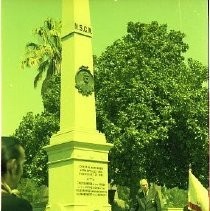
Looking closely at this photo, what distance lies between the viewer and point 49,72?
56.1ft

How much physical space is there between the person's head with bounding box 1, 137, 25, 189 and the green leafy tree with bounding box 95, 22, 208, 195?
47.5 ft

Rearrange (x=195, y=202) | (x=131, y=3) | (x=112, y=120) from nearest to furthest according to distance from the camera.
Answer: (x=195, y=202), (x=131, y=3), (x=112, y=120)

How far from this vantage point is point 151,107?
18.4 m

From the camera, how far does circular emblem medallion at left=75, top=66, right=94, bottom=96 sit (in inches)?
408

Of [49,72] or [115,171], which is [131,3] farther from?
[115,171]

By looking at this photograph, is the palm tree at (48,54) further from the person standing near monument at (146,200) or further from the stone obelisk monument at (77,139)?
the person standing near monument at (146,200)

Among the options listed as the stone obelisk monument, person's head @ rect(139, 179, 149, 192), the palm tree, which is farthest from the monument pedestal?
the palm tree

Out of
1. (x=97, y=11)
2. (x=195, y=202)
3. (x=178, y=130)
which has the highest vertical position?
(x=97, y=11)

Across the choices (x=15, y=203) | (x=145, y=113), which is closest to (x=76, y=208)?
(x=15, y=203)

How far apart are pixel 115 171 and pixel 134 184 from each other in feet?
2.65

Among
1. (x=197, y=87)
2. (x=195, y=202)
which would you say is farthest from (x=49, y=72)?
(x=195, y=202)

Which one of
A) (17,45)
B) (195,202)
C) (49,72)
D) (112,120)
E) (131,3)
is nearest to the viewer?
(195,202)

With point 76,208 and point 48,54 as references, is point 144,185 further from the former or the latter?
point 48,54

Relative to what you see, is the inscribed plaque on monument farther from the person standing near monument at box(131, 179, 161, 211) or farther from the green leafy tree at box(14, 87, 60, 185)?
→ the green leafy tree at box(14, 87, 60, 185)
